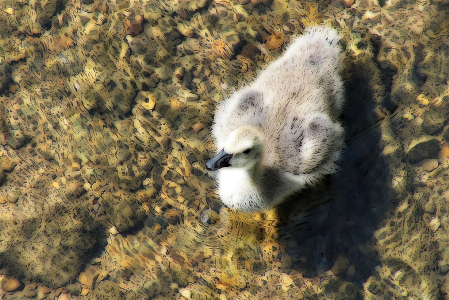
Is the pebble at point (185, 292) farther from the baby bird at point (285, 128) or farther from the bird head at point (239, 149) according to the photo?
the bird head at point (239, 149)

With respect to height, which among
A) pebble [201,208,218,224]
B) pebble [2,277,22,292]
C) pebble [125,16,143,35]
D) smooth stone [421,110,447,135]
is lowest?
pebble [2,277,22,292]

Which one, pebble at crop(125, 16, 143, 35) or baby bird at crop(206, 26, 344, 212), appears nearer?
baby bird at crop(206, 26, 344, 212)

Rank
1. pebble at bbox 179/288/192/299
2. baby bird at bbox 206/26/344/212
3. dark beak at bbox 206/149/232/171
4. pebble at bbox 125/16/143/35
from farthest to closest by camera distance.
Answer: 1. pebble at bbox 125/16/143/35
2. pebble at bbox 179/288/192/299
3. baby bird at bbox 206/26/344/212
4. dark beak at bbox 206/149/232/171

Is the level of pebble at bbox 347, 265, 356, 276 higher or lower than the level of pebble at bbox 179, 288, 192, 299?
higher

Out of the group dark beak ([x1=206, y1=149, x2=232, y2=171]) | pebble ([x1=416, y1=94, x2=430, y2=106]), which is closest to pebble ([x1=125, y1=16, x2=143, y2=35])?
dark beak ([x1=206, y1=149, x2=232, y2=171])

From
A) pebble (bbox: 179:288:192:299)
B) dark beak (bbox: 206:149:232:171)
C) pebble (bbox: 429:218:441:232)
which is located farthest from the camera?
pebble (bbox: 179:288:192:299)

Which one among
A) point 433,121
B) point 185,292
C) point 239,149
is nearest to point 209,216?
point 185,292

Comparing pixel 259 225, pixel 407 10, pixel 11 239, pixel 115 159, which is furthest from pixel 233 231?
pixel 407 10

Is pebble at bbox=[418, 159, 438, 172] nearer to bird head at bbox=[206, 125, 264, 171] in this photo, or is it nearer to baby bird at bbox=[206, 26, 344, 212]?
baby bird at bbox=[206, 26, 344, 212]
